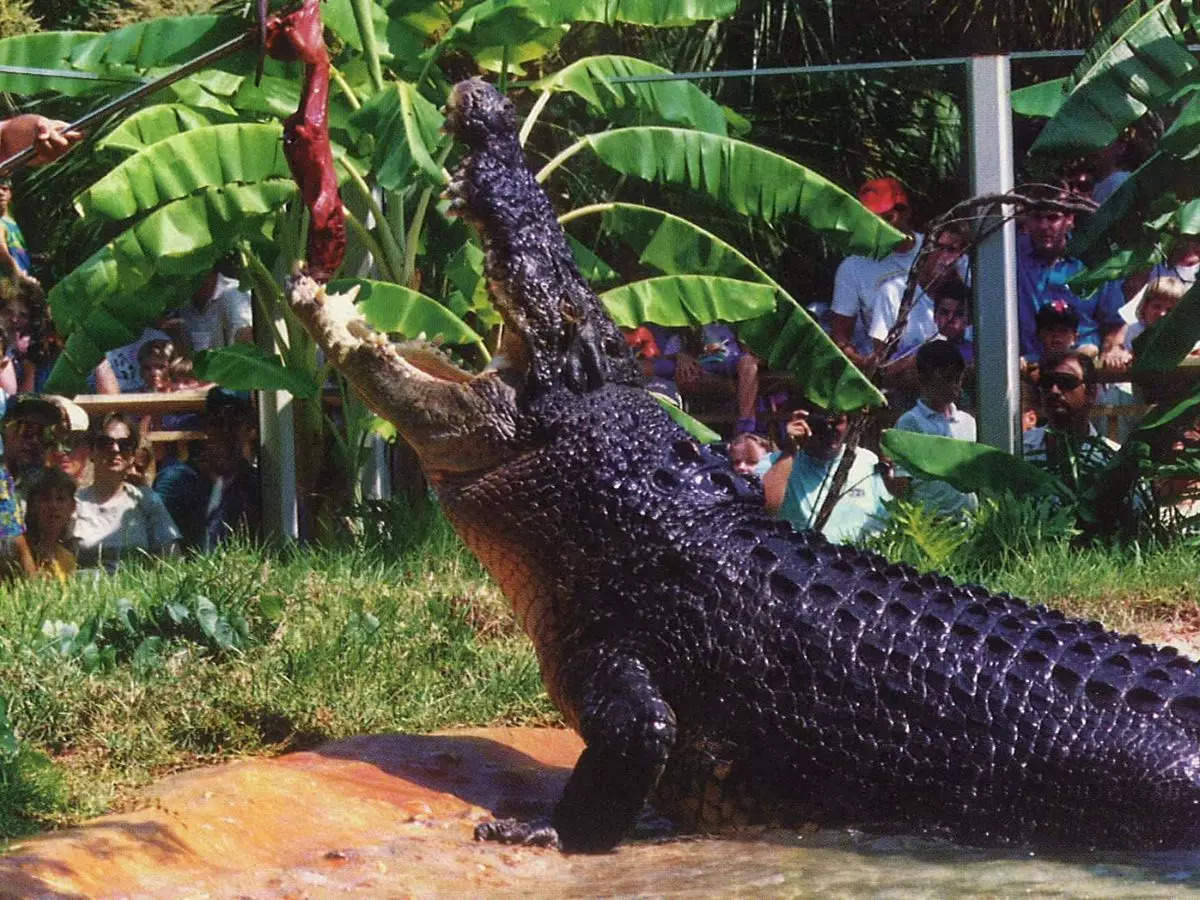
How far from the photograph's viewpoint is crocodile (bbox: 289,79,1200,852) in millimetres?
4469

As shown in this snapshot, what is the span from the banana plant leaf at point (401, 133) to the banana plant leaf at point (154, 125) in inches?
34.5

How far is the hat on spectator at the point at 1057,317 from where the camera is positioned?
8500 mm

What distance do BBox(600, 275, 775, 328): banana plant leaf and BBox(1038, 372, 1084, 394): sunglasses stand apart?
4.46 ft

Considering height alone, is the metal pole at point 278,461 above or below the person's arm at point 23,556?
above

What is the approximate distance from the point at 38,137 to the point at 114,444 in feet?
11.8

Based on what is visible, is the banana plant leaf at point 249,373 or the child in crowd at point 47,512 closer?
the child in crowd at point 47,512

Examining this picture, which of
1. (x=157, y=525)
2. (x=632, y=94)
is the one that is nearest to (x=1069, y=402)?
(x=632, y=94)

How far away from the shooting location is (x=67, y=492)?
744 cm

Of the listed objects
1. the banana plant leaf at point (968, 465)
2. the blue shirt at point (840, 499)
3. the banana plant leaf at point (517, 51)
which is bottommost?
the blue shirt at point (840, 499)

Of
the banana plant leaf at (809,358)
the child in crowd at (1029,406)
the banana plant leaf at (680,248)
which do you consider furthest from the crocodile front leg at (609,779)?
the child in crowd at (1029,406)

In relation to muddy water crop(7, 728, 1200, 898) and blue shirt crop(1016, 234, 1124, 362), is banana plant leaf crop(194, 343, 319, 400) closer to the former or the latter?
muddy water crop(7, 728, 1200, 898)

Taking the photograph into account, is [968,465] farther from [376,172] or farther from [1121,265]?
[376,172]

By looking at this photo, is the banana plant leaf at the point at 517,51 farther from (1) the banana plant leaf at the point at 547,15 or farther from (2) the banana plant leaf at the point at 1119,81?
(2) the banana plant leaf at the point at 1119,81

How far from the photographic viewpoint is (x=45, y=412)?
785 cm
